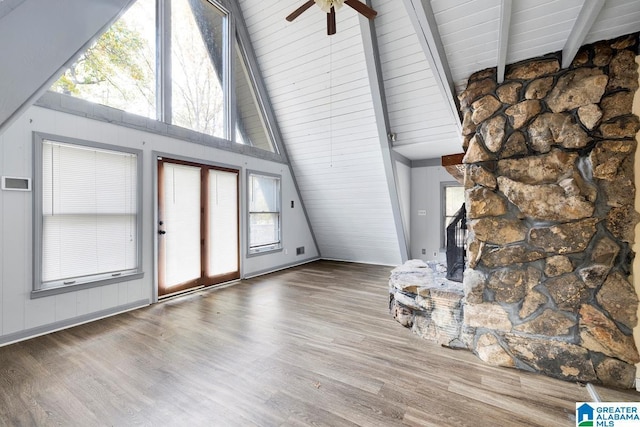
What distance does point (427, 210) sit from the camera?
607 cm

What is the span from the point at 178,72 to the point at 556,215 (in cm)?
488

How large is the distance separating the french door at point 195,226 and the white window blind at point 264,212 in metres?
0.43

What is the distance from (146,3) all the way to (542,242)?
5336mm

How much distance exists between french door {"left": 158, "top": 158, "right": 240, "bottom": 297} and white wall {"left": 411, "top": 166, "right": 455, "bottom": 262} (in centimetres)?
379

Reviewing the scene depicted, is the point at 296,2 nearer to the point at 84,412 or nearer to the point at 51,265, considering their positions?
the point at 51,265

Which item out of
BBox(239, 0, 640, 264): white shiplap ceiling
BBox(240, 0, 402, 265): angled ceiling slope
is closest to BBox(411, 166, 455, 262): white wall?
BBox(239, 0, 640, 264): white shiplap ceiling

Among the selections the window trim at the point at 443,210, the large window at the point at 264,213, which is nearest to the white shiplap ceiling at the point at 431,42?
the window trim at the point at 443,210

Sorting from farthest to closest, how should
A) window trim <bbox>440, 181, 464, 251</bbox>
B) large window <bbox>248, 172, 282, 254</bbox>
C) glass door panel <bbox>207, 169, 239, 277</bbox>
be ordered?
1. window trim <bbox>440, 181, 464, 251</bbox>
2. large window <bbox>248, 172, 282, 254</bbox>
3. glass door panel <bbox>207, 169, 239, 277</bbox>

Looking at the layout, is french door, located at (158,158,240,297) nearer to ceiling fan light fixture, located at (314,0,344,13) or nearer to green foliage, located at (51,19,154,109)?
green foliage, located at (51,19,154,109)

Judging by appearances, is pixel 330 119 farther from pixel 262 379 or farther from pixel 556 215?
pixel 262 379

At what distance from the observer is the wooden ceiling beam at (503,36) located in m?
1.72

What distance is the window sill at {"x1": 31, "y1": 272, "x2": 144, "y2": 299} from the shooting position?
9.17 feet

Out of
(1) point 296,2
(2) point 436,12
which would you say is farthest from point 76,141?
(2) point 436,12

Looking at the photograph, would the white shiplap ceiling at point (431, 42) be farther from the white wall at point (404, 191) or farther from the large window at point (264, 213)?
the large window at point (264, 213)
